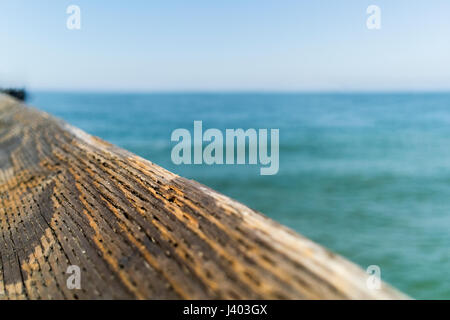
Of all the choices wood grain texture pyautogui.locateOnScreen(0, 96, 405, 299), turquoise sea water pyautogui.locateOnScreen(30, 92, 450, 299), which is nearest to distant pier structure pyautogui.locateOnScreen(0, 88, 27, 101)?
turquoise sea water pyautogui.locateOnScreen(30, 92, 450, 299)

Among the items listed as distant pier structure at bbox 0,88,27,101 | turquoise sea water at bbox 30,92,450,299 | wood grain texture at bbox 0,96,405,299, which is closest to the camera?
wood grain texture at bbox 0,96,405,299

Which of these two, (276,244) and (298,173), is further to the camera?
(298,173)

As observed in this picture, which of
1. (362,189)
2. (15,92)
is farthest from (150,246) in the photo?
(15,92)

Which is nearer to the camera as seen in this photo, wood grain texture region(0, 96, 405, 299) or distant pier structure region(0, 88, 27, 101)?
wood grain texture region(0, 96, 405, 299)

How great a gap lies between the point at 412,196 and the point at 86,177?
30.5 metres

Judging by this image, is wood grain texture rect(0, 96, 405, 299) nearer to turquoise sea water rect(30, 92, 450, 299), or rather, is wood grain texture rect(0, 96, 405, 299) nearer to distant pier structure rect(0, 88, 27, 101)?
turquoise sea water rect(30, 92, 450, 299)

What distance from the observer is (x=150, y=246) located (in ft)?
10.2

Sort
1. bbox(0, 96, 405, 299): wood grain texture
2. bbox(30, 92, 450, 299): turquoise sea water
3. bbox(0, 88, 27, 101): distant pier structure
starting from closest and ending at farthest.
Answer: bbox(0, 96, 405, 299): wood grain texture → bbox(30, 92, 450, 299): turquoise sea water → bbox(0, 88, 27, 101): distant pier structure

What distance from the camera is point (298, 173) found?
3888 cm

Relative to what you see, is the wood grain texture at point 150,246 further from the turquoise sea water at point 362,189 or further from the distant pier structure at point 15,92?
the distant pier structure at point 15,92

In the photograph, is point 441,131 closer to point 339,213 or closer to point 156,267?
point 339,213

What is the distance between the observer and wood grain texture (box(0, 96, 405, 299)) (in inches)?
90.7

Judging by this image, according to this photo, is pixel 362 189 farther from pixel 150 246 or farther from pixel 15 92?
pixel 15 92
